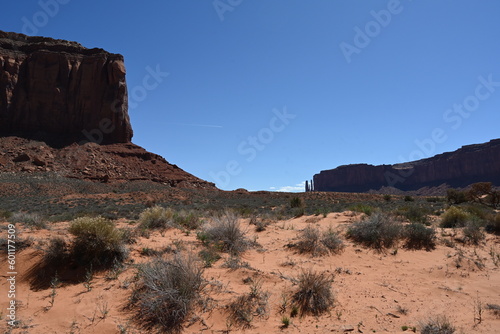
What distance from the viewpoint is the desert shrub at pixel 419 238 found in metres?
8.59

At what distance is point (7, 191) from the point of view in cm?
2642

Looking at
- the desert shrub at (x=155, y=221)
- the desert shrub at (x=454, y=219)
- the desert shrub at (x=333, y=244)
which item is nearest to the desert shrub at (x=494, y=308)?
the desert shrub at (x=333, y=244)

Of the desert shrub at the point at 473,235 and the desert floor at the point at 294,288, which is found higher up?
the desert shrub at the point at 473,235

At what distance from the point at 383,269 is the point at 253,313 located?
3.91 meters

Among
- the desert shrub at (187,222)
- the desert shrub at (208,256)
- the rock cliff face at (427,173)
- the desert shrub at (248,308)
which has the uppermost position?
the rock cliff face at (427,173)

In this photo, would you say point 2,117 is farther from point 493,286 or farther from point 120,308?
point 493,286

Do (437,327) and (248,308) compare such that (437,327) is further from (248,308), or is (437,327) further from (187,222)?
(187,222)

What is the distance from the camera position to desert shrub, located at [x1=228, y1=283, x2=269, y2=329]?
14.2 ft

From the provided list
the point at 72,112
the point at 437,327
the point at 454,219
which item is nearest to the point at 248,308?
the point at 437,327

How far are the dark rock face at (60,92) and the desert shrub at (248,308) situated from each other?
51858mm

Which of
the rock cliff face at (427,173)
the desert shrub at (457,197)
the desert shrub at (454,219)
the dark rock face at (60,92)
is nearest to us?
the desert shrub at (454,219)

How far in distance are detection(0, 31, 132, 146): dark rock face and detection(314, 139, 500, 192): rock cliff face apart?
93880 millimetres

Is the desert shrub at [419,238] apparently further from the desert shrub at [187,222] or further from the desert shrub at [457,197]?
the desert shrub at [457,197]

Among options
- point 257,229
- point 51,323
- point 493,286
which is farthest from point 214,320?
point 257,229
